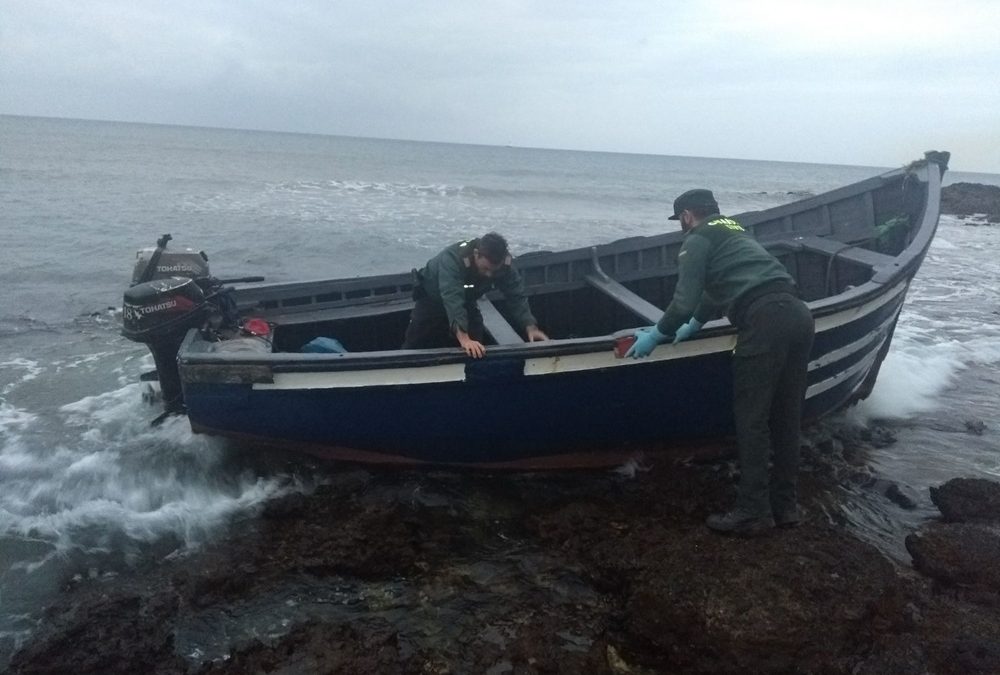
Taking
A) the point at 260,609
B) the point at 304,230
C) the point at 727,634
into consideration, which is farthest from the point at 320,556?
the point at 304,230

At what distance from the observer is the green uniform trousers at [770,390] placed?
4055mm

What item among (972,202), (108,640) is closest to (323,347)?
(108,640)

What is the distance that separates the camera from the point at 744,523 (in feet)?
14.0

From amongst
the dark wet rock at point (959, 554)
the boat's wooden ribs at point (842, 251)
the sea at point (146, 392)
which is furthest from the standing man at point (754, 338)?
the boat's wooden ribs at point (842, 251)

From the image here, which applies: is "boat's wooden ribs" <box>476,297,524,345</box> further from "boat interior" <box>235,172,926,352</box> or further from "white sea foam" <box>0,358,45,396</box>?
"white sea foam" <box>0,358,45,396</box>

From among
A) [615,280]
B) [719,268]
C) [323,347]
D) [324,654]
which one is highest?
[719,268]

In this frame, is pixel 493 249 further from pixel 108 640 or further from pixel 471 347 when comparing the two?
pixel 108 640

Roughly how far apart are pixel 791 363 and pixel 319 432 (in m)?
3.47

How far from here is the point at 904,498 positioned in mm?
5273

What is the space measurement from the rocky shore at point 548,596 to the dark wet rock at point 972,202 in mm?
36857

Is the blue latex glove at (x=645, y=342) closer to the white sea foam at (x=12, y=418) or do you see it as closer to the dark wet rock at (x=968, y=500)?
the dark wet rock at (x=968, y=500)

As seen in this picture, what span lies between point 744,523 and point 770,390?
86 centimetres

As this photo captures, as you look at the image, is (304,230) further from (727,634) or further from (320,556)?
(727,634)

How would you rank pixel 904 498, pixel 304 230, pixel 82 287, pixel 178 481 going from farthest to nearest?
pixel 304 230, pixel 82 287, pixel 178 481, pixel 904 498
